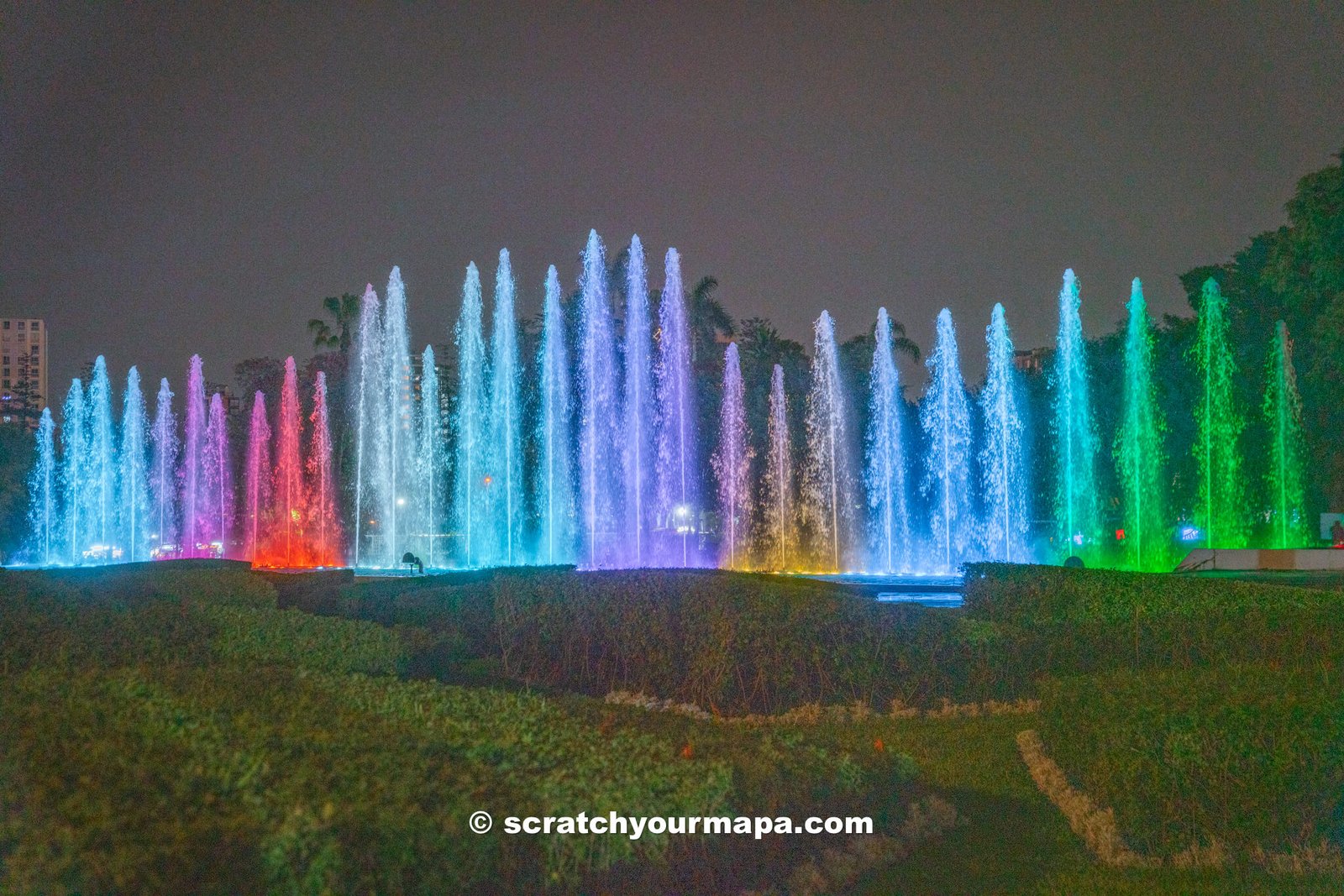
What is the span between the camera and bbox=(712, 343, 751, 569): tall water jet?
33938 millimetres

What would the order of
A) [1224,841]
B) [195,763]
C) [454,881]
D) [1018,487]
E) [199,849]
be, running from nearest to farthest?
[199,849], [454,881], [195,763], [1224,841], [1018,487]

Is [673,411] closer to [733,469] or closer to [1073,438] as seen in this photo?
[733,469]

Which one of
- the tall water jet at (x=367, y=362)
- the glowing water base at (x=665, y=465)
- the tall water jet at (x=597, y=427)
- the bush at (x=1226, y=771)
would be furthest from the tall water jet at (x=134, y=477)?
the bush at (x=1226, y=771)

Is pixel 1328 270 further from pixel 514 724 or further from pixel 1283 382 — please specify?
pixel 514 724

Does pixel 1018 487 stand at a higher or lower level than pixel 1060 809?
higher

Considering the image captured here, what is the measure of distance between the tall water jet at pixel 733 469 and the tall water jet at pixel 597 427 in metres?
4.13

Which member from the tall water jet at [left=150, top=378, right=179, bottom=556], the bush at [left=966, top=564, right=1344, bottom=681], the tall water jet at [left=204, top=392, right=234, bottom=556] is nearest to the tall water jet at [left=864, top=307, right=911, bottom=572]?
the bush at [left=966, top=564, right=1344, bottom=681]

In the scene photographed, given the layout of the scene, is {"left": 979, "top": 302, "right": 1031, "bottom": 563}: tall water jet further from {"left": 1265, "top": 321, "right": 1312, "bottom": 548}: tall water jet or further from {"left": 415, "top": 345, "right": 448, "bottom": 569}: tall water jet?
{"left": 415, "top": 345, "right": 448, "bottom": 569}: tall water jet

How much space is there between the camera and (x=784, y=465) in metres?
36.1

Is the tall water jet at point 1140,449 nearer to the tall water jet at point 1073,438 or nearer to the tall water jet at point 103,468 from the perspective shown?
the tall water jet at point 1073,438

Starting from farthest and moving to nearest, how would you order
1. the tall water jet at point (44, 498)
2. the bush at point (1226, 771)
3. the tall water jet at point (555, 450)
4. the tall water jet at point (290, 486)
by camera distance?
the tall water jet at point (44, 498), the tall water jet at point (290, 486), the tall water jet at point (555, 450), the bush at point (1226, 771)

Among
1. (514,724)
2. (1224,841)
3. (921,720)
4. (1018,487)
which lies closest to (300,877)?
(514,724)

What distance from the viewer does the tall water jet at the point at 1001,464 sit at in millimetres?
31000

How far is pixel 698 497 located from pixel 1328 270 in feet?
59.9
